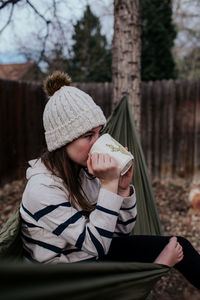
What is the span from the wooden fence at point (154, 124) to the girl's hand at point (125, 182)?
10.6 feet

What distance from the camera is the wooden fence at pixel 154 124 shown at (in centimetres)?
430

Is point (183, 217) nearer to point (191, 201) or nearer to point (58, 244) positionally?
point (191, 201)

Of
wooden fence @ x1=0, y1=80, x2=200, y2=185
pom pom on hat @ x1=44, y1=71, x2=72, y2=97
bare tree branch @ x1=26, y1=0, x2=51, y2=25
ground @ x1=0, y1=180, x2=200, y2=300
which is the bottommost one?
ground @ x1=0, y1=180, x2=200, y2=300

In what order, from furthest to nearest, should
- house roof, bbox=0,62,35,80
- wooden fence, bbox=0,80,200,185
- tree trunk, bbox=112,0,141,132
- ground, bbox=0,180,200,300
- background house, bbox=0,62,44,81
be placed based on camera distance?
house roof, bbox=0,62,35,80, background house, bbox=0,62,44,81, wooden fence, bbox=0,80,200,185, tree trunk, bbox=112,0,141,132, ground, bbox=0,180,200,300

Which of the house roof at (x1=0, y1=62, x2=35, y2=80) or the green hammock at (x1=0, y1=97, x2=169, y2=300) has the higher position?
the house roof at (x1=0, y1=62, x2=35, y2=80)

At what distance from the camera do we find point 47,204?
102 cm

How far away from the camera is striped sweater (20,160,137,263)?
101 cm

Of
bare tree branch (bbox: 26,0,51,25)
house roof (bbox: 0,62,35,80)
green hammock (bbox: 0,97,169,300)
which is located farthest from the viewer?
house roof (bbox: 0,62,35,80)

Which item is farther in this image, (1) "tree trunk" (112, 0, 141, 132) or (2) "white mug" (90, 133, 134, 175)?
(1) "tree trunk" (112, 0, 141, 132)

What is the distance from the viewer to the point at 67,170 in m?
1.16

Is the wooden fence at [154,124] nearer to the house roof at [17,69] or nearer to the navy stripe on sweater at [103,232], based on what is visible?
the navy stripe on sweater at [103,232]

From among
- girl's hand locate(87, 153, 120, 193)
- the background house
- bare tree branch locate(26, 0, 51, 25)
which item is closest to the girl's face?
girl's hand locate(87, 153, 120, 193)

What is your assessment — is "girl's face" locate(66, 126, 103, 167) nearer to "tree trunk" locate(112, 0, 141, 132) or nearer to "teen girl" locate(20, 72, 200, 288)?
"teen girl" locate(20, 72, 200, 288)

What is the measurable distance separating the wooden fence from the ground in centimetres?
29
